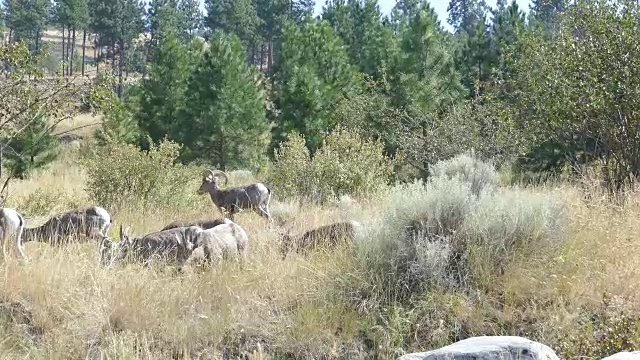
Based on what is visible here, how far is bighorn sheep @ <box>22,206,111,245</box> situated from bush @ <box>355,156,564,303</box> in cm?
295

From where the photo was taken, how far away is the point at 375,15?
3372 cm

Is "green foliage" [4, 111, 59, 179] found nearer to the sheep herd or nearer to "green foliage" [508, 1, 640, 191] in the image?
the sheep herd

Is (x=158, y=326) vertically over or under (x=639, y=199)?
under

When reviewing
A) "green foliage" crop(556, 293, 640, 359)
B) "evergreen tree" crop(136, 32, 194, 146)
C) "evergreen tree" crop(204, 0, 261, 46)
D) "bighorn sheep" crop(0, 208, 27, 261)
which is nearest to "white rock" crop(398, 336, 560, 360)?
"green foliage" crop(556, 293, 640, 359)

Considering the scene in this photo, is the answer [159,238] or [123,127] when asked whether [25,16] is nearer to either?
[123,127]

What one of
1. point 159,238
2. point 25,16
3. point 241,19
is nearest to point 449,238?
point 159,238

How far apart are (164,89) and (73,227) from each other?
65.3ft

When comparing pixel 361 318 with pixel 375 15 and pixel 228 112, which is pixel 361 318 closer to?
pixel 228 112

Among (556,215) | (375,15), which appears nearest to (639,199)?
(556,215)

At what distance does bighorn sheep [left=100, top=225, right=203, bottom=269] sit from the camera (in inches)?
234

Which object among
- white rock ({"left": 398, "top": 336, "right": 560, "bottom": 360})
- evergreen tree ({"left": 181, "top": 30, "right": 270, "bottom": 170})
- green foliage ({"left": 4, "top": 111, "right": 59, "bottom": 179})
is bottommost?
green foliage ({"left": 4, "top": 111, "right": 59, "bottom": 179})

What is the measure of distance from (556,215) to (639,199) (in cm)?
195

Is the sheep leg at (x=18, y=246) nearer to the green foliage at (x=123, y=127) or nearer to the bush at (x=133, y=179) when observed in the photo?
the bush at (x=133, y=179)

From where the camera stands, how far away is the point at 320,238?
21.4 feet
